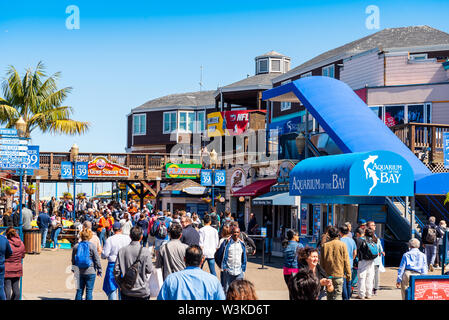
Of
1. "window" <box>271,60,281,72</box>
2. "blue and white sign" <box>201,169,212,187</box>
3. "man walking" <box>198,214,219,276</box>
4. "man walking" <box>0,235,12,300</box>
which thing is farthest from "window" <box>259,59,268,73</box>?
"man walking" <box>0,235,12,300</box>

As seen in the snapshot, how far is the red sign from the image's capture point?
948 centimetres

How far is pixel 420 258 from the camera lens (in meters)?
11.7

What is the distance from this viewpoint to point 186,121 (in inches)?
2276

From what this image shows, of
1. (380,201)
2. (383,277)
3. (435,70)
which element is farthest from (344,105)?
(435,70)

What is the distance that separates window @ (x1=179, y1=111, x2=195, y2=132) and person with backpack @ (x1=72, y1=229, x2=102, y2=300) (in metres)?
45.9

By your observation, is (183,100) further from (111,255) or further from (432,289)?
(432,289)

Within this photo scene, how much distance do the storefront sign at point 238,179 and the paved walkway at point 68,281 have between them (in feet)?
28.6

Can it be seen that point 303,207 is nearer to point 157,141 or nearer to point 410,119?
point 410,119

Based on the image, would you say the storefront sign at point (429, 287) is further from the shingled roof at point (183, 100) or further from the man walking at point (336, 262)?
the shingled roof at point (183, 100)

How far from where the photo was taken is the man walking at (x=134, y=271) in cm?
944

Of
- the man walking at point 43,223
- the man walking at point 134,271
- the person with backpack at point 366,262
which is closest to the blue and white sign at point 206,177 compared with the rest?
the man walking at point 43,223

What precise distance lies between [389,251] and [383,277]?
2.72 m

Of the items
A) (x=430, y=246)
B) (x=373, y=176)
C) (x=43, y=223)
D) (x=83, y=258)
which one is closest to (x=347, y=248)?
(x=83, y=258)

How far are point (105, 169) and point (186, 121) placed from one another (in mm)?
19523
